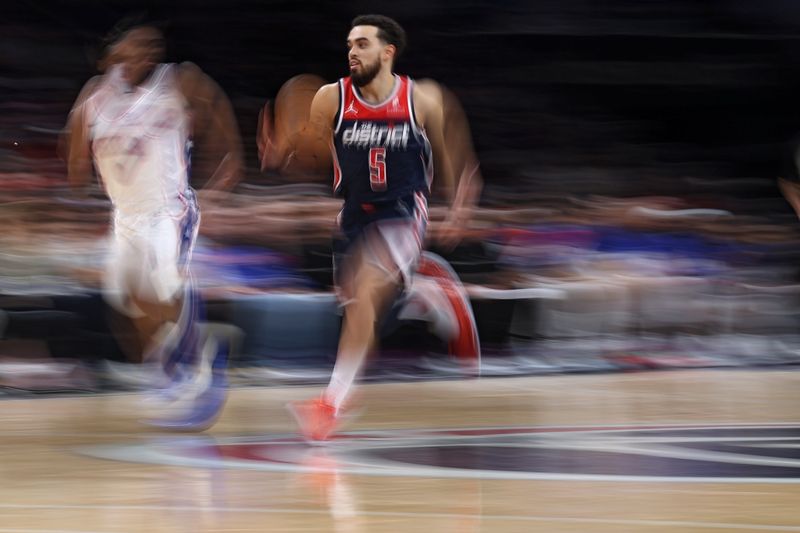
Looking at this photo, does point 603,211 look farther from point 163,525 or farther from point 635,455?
point 163,525

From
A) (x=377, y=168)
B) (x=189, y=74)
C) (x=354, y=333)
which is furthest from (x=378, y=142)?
(x=189, y=74)

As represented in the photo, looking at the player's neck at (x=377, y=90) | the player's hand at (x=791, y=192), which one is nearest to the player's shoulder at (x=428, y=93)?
the player's neck at (x=377, y=90)

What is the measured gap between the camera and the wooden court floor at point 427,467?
138 inches

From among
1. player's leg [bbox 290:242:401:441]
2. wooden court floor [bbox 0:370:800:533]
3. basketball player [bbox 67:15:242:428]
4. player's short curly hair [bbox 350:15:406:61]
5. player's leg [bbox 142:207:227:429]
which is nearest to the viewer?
wooden court floor [bbox 0:370:800:533]

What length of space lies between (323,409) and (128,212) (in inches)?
50.7

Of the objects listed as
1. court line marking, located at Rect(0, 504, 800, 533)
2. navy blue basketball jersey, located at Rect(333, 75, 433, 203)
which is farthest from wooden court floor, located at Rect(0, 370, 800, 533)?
navy blue basketball jersey, located at Rect(333, 75, 433, 203)

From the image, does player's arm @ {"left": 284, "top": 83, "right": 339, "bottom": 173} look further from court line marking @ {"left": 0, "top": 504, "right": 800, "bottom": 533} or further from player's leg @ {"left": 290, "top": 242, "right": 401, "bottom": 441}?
court line marking @ {"left": 0, "top": 504, "right": 800, "bottom": 533}

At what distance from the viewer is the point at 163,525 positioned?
3422 mm

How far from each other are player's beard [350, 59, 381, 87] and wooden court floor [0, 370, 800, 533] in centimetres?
129

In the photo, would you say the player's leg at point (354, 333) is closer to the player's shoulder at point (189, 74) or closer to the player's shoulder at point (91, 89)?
the player's shoulder at point (189, 74)

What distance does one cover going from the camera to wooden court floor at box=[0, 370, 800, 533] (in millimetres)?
3496

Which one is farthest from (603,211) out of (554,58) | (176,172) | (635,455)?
(635,455)

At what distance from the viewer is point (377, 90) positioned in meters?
5.34

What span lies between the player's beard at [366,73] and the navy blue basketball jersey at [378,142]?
52 mm
